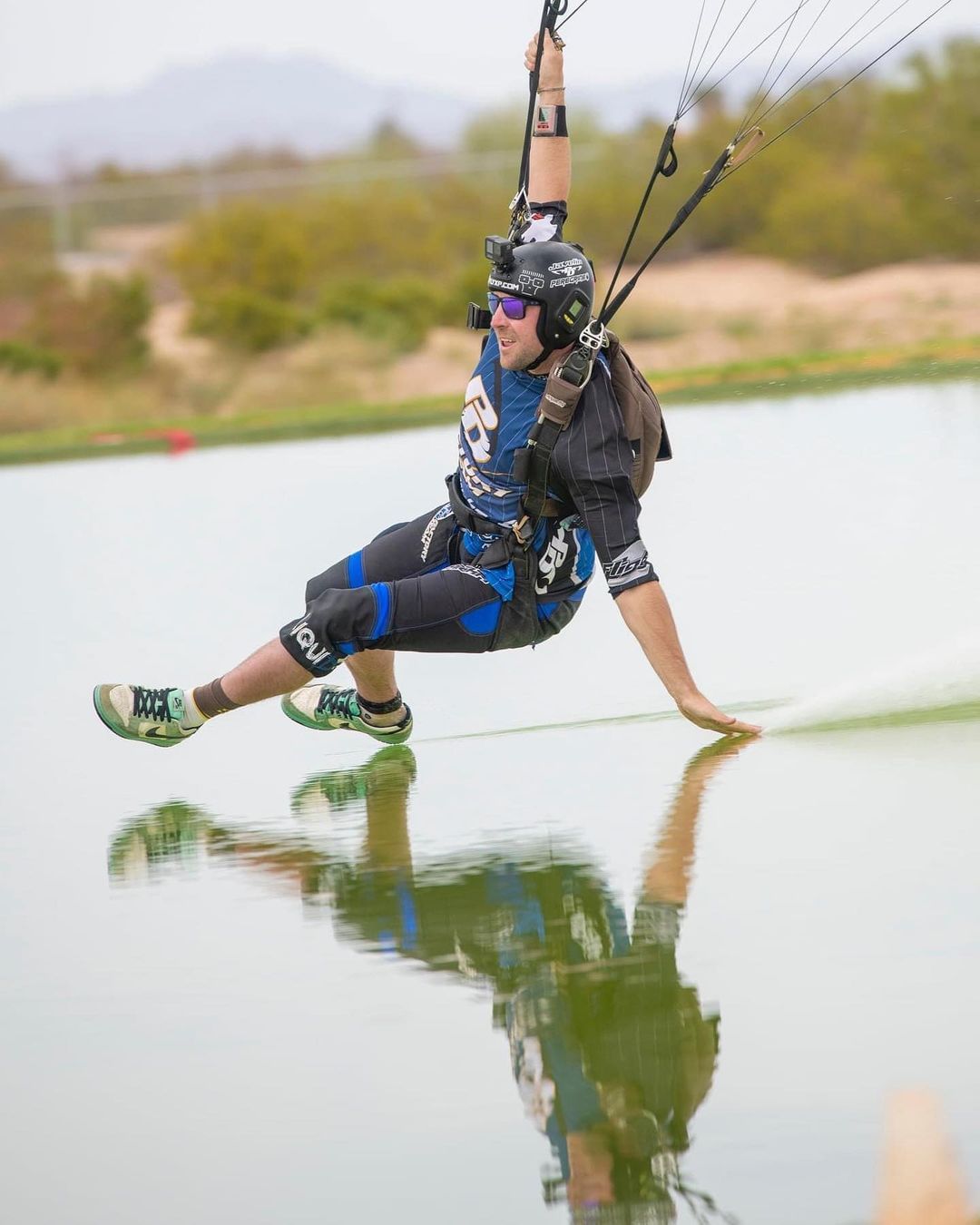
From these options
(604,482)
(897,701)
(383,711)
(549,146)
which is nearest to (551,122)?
(549,146)

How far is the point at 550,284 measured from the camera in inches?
176

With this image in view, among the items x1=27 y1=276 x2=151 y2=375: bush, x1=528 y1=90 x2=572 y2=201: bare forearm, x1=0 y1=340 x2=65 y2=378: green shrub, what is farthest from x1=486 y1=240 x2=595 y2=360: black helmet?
x1=27 y1=276 x2=151 y2=375: bush

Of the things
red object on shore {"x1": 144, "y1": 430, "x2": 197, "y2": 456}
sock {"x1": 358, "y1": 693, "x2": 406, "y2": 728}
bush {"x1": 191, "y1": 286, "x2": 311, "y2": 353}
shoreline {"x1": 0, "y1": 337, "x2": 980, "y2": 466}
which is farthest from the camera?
bush {"x1": 191, "y1": 286, "x2": 311, "y2": 353}

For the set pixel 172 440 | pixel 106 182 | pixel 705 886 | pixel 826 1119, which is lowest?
pixel 826 1119

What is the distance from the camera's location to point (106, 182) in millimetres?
60094

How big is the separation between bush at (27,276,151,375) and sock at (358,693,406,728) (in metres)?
21.1

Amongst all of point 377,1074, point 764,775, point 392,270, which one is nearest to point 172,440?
point 764,775

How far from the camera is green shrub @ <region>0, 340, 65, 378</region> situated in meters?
23.9

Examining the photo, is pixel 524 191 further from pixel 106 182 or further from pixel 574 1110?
pixel 106 182

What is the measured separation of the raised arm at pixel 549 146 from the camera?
4.88m

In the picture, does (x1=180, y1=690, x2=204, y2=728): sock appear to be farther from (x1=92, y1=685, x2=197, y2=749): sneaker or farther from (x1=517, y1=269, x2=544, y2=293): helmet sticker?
(x1=517, y1=269, x2=544, y2=293): helmet sticker

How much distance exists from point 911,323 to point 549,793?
59.5 ft

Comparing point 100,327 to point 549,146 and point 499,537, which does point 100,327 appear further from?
point 499,537

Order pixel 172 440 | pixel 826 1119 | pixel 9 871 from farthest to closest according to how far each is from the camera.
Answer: pixel 172 440 → pixel 9 871 → pixel 826 1119
